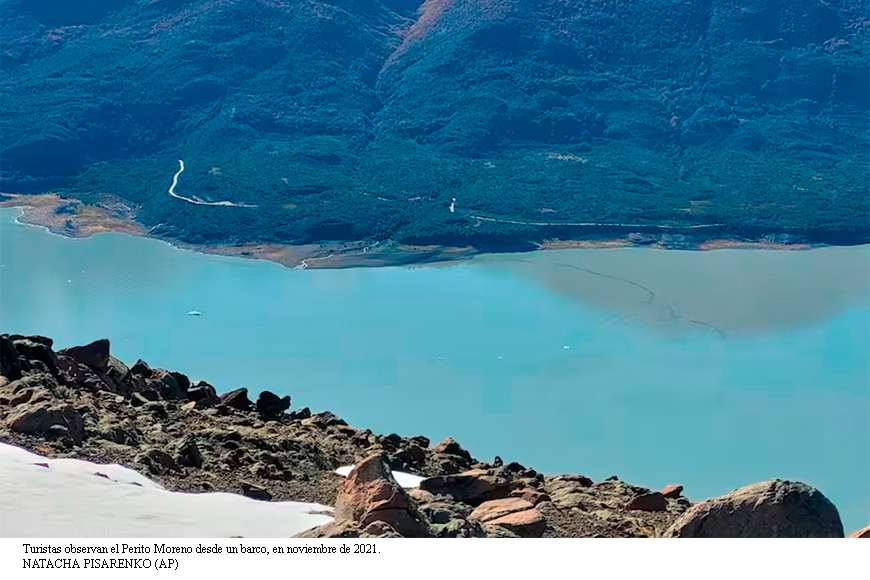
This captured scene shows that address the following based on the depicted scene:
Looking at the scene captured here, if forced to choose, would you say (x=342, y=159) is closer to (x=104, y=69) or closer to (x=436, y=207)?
(x=436, y=207)

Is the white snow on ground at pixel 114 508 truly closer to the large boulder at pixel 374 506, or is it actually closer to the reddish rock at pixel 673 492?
the large boulder at pixel 374 506

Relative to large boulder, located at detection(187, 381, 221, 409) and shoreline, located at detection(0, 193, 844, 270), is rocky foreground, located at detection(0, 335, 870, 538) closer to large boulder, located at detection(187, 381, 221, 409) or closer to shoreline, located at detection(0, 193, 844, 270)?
large boulder, located at detection(187, 381, 221, 409)

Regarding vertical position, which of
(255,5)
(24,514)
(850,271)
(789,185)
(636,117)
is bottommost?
(24,514)

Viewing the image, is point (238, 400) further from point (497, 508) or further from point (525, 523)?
point (525, 523)

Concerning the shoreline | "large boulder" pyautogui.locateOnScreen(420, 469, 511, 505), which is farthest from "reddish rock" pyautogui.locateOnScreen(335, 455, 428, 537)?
the shoreline

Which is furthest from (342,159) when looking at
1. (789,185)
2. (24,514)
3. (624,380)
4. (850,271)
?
(24,514)

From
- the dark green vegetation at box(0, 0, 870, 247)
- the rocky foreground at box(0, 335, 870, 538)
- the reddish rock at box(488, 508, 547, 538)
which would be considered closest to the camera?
the rocky foreground at box(0, 335, 870, 538)

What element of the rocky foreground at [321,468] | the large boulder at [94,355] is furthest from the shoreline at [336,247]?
the rocky foreground at [321,468]
